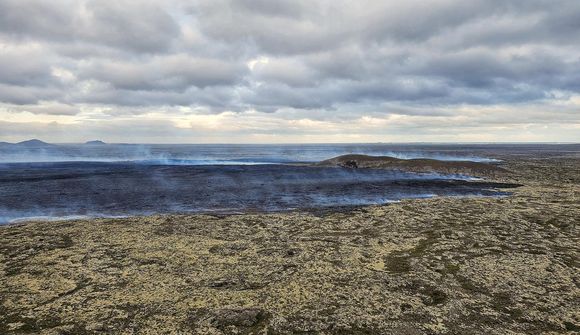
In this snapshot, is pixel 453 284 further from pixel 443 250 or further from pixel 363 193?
pixel 363 193

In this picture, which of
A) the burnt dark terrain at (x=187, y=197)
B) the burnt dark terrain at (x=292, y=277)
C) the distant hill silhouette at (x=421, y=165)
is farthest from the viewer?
the distant hill silhouette at (x=421, y=165)

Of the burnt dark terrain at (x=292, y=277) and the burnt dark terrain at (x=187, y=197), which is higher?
the burnt dark terrain at (x=292, y=277)

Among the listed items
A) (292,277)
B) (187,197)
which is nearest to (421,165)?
(187,197)

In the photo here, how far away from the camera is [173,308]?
8961mm

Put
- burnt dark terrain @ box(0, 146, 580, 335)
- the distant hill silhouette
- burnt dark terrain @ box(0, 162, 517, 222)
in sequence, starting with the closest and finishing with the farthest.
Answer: burnt dark terrain @ box(0, 146, 580, 335), burnt dark terrain @ box(0, 162, 517, 222), the distant hill silhouette

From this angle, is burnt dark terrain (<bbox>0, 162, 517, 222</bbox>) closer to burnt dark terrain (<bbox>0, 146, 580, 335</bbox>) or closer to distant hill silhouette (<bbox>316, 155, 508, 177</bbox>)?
burnt dark terrain (<bbox>0, 146, 580, 335</bbox>)

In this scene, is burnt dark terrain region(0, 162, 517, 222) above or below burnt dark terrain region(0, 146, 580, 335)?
below

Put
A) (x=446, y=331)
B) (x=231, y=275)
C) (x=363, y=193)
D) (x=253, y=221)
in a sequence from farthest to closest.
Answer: (x=363, y=193), (x=253, y=221), (x=231, y=275), (x=446, y=331)

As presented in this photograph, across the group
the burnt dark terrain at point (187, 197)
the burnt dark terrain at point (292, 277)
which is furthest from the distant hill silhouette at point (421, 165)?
the burnt dark terrain at point (292, 277)

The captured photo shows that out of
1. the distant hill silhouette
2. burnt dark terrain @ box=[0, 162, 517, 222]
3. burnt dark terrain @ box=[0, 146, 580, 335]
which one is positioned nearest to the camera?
burnt dark terrain @ box=[0, 146, 580, 335]

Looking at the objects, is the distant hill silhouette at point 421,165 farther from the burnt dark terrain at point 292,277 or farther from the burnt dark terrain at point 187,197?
the burnt dark terrain at point 292,277

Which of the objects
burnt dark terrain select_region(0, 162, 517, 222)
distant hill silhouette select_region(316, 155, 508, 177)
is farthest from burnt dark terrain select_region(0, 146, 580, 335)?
distant hill silhouette select_region(316, 155, 508, 177)

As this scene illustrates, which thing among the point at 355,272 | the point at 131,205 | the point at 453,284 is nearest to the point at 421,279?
the point at 453,284

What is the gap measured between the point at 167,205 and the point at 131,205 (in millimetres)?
2714
